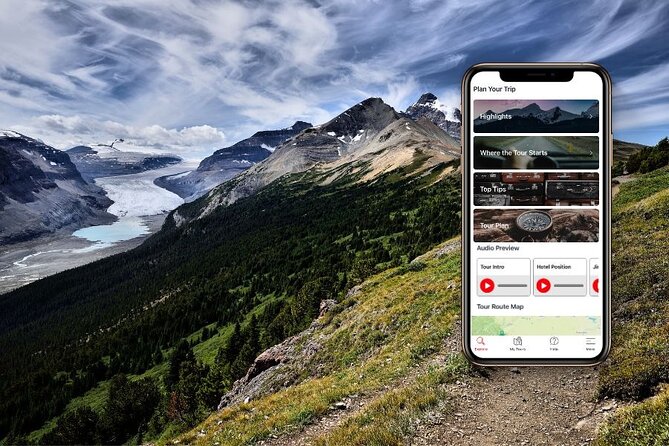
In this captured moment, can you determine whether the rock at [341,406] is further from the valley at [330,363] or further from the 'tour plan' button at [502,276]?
the 'tour plan' button at [502,276]

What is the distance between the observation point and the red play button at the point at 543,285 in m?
6.21

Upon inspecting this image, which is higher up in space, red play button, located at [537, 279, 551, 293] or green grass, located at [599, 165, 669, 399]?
red play button, located at [537, 279, 551, 293]

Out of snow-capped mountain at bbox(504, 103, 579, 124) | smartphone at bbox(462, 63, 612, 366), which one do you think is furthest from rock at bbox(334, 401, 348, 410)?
snow-capped mountain at bbox(504, 103, 579, 124)

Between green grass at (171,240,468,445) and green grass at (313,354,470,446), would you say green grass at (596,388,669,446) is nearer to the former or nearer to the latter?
green grass at (313,354,470,446)

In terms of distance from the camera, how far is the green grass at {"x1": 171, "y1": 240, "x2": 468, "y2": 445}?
12.3m

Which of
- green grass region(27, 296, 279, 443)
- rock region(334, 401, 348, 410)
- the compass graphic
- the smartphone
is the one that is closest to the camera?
the smartphone

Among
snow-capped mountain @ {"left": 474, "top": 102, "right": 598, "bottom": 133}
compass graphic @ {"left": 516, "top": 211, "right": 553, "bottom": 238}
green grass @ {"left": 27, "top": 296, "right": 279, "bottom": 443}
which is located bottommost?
green grass @ {"left": 27, "top": 296, "right": 279, "bottom": 443}

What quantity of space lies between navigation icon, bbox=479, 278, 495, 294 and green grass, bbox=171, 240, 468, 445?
5298 millimetres

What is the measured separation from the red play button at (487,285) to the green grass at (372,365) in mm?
5299

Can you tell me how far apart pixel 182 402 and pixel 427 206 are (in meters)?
89.4

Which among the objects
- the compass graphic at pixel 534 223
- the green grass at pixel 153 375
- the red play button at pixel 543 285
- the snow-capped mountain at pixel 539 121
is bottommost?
the green grass at pixel 153 375

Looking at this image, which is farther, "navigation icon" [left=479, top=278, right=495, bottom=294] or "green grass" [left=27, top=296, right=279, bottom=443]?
"green grass" [left=27, top=296, right=279, bottom=443]

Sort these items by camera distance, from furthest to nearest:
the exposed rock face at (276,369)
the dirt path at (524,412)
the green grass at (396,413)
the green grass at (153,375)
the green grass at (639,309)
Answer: the green grass at (153,375), the exposed rock face at (276,369), the green grass at (396,413), the green grass at (639,309), the dirt path at (524,412)

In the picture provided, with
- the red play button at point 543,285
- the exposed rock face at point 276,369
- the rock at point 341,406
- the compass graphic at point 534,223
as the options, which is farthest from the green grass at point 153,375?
the compass graphic at point 534,223
